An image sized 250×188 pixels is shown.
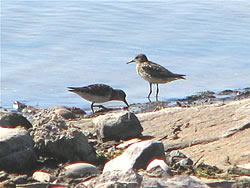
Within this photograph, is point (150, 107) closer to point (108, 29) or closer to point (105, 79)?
point (105, 79)

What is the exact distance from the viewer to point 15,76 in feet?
39.0

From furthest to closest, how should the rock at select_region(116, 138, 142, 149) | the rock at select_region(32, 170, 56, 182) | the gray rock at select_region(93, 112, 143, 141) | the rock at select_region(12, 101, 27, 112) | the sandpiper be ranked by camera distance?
1. the rock at select_region(12, 101, 27, 112)
2. the sandpiper
3. the gray rock at select_region(93, 112, 143, 141)
4. the rock at select_region(116, 138, 142, 149)
5. the rock at select_region(32, 170, 56, 182)

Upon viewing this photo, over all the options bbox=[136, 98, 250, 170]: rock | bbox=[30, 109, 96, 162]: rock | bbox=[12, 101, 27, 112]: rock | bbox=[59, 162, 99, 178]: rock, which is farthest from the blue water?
bbox=[59, 162, 99, 178]: rock

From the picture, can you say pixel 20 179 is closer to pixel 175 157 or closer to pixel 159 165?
pixel 159 165

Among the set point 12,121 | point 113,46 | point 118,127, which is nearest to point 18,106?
point 12,121

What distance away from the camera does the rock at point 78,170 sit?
5.38m

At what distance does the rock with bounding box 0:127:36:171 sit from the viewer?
554cm

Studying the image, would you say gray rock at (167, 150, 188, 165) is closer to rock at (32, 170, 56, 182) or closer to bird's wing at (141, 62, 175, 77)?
rock at (32, 170, 56, 182)

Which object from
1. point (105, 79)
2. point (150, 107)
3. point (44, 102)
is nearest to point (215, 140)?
point (150, 107)

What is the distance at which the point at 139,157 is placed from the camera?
5391 millimetres

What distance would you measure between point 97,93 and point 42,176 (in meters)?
5.00

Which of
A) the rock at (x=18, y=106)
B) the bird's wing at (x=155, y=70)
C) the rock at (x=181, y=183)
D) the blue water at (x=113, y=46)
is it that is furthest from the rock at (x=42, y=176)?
the bird's wing at (x=155, y=70)

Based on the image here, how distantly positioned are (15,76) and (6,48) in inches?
79.7

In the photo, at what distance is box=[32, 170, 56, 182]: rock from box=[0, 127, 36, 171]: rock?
18cm
